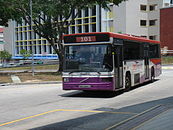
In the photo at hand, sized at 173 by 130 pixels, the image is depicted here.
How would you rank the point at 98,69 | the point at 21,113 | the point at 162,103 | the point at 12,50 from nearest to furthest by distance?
1. the point at 21,113
2. the point at 162,103
3. the point at 98,69
4. the point at 12,50

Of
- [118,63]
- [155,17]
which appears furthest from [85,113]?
[155,17]

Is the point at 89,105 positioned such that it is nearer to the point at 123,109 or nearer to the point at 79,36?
the point at 123,109

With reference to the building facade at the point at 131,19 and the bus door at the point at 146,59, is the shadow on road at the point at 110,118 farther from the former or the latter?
the building facade at the point at 131,19

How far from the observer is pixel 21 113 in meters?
10.5

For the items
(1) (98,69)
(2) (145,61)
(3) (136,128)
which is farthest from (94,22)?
(3) (136,128)

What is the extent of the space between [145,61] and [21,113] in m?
10.2

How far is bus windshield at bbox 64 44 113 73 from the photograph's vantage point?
13625 mm

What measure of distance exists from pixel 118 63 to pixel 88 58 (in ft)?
4.85

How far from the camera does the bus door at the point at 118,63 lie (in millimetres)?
14039

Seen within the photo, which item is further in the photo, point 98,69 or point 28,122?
point 98,69

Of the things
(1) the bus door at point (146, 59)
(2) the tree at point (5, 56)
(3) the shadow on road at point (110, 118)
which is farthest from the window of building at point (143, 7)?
(3) the shadow on road at point (110, 118)

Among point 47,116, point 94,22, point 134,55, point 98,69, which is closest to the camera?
point 47,116

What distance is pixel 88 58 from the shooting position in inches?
542

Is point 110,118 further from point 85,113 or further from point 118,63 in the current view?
point 118,63
